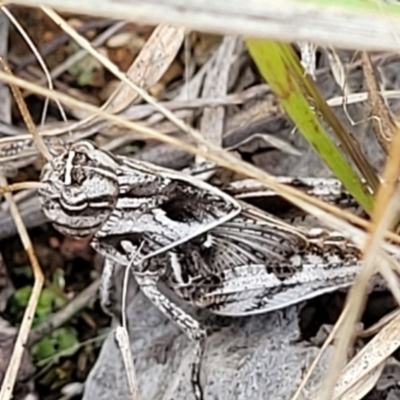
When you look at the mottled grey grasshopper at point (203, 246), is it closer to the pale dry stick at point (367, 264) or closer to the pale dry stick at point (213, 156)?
the pale dry stick at point (213, 156)

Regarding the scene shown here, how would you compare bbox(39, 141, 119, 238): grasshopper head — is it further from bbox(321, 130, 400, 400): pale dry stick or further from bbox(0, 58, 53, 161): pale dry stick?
bbox(321, 130, 400, 400): pale dry stick

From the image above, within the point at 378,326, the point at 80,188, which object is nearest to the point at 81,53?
the point at 80,188

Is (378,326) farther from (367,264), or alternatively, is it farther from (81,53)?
(81,53)

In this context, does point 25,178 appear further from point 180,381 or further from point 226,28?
point 226,28

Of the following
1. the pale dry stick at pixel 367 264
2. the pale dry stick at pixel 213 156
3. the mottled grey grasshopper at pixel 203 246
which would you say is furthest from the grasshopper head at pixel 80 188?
the pale dry stick at pixel 367 264

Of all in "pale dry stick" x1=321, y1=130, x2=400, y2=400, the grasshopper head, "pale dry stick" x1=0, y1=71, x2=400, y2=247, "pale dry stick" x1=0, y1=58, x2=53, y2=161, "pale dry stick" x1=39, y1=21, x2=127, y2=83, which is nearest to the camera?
"pale dry stick" x1=321, y1=130, x2=400, y2=400

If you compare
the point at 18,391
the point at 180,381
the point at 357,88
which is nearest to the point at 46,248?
the point at 18,391

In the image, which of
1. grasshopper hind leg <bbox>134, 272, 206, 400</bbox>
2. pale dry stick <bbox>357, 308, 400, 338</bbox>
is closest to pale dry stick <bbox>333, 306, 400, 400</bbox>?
pale dry stick <bbox>357, 308, 400, 338</bbox>

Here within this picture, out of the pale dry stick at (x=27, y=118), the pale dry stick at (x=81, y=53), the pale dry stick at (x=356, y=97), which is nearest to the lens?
the pale dry stick at (x=27, y=118)
